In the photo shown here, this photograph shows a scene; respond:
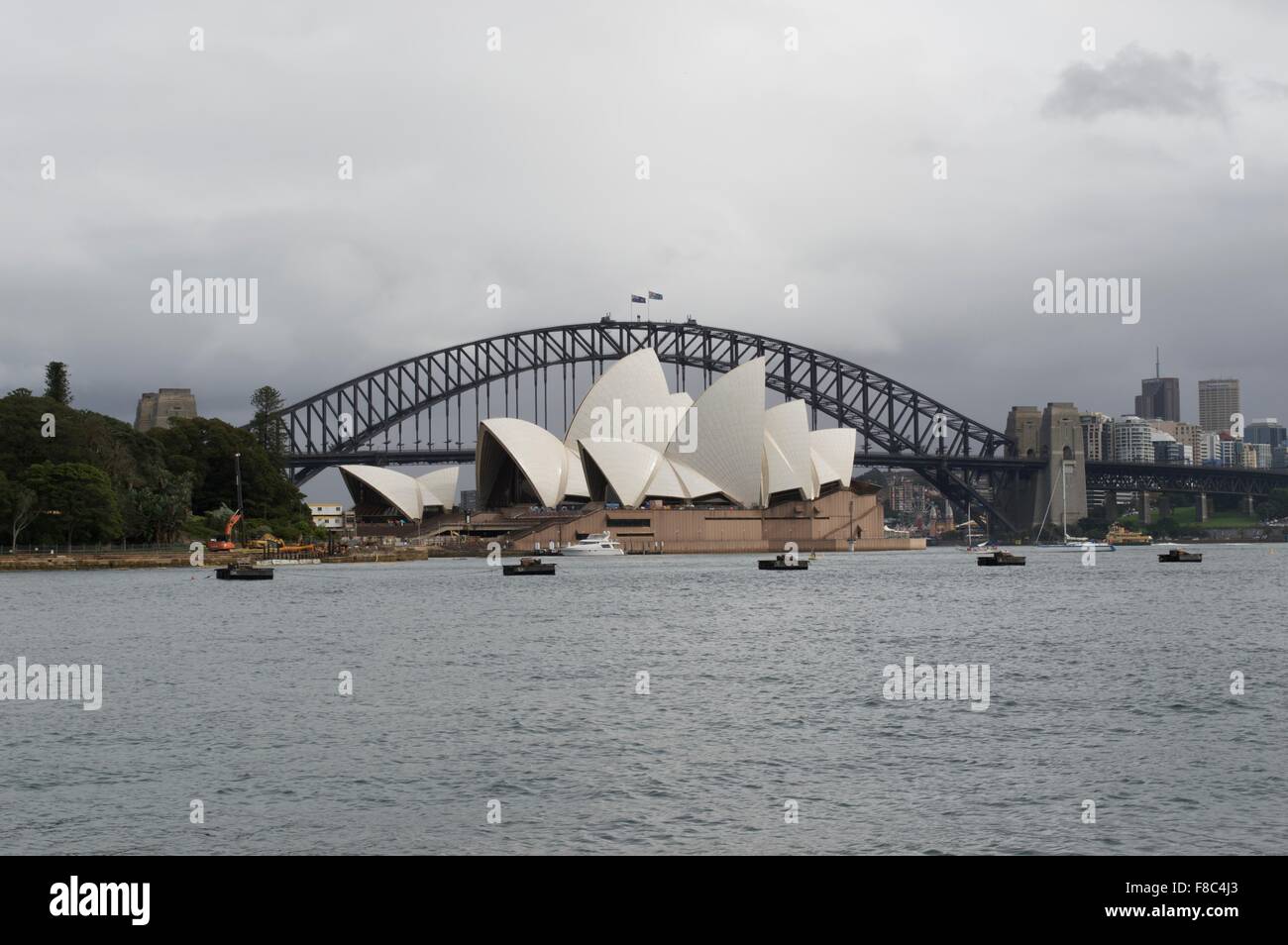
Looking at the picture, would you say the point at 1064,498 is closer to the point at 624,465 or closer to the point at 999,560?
the point at 624,465

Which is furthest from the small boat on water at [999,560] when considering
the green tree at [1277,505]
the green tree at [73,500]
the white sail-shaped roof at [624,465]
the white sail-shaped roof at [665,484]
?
the green tree at [1277,505]

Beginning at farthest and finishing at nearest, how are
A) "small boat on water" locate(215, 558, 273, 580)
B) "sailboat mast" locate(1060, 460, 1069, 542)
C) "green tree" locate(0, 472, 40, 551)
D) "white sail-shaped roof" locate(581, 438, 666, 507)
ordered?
"sailboat mast" locate(1060, 460, 1069, 542)
"white sail-shaped roof" locate(581, 438, 666, 507)
"green tree" locate(0, 472, 40, 551)
"small boat on water" locate(215, 558, 273, 580)

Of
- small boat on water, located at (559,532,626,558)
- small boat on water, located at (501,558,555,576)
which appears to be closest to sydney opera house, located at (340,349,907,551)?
small boat on water, located at (559,532,626,558)

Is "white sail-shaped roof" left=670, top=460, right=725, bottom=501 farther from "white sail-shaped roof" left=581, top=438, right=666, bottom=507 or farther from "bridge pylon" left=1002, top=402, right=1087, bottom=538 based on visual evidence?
"bridge pylon" left=1002, top=402, right=1087, bottom=538

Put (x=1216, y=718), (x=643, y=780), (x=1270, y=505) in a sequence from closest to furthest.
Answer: (x=643, y=780)
(x=1216, y=718)
(x=1270, y=505)
